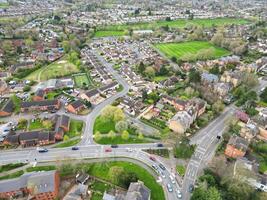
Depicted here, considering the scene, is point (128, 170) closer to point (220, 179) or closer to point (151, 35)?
point (220, 179)

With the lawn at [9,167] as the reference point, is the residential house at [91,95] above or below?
above

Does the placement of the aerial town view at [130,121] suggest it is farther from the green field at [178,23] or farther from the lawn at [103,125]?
the green field at [178,23]

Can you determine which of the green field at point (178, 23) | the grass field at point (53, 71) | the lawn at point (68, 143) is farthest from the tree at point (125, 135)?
the green field at point (178, 23)

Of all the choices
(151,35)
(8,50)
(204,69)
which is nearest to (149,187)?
(204,69)

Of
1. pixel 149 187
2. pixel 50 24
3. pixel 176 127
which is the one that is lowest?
pixel 149 187

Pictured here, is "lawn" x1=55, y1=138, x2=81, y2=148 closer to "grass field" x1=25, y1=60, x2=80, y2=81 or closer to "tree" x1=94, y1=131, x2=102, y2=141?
"tree" x1=94, y1=131, x2=102, y2=141

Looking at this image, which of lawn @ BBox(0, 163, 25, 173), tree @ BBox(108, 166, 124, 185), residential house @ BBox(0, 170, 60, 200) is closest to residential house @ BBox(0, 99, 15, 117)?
lawn @ BBox(0, 163, 25, 173)

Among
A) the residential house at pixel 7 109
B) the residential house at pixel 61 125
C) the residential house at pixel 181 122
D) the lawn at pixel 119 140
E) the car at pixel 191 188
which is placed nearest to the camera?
the car at pixel 191 188
